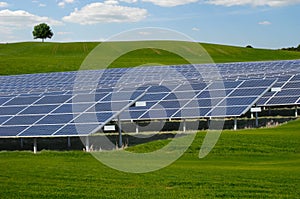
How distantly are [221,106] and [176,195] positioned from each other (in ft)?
57.4

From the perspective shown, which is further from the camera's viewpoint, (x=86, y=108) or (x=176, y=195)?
(x=86, y=108)

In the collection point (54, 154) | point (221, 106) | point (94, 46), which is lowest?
point (54, 154)

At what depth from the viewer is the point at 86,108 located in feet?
88.8

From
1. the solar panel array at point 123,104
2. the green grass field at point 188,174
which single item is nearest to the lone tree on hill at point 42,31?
the solar panel array at point 123,104

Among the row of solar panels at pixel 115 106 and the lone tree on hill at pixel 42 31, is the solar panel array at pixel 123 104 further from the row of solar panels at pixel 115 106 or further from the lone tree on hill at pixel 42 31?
the lone tree on hill at pixel 42 31

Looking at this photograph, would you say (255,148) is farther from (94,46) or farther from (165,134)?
(94,46)

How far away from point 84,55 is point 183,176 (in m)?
104

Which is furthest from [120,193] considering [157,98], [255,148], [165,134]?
[157,98]

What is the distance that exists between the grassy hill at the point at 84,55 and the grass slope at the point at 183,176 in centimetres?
7219

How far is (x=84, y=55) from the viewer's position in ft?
388

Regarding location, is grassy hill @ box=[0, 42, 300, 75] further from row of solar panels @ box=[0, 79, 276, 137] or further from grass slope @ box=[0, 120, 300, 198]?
grass slope @ box=[0, 120, 300, 198]

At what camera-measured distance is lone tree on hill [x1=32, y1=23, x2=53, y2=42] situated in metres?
182

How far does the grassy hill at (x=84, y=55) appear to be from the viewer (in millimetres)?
98250

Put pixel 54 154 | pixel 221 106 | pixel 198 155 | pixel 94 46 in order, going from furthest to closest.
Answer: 1. pixel 94 46
2. pixel 221 106
3. pixel 54 154
4. pixel 198 155
